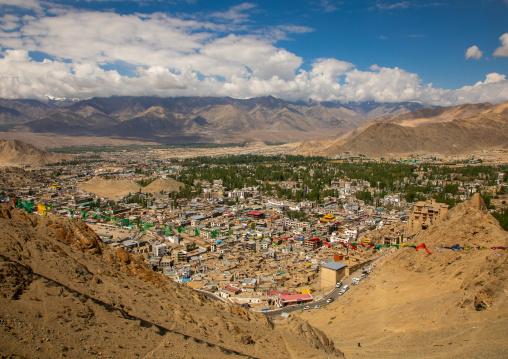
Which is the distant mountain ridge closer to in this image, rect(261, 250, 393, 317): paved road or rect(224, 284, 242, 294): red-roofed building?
rect(261, 250, 393, 317): paved road

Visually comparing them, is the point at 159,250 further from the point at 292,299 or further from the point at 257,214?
the point at 257,214

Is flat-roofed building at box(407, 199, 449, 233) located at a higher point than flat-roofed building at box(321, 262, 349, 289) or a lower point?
higher

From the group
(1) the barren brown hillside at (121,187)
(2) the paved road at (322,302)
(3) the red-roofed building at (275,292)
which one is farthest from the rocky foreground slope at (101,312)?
(1) the barren brown hillside at (121,187)

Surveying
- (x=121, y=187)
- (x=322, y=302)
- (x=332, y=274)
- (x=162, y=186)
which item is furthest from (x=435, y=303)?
(x=121, y=187)

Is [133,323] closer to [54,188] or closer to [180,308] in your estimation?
[180,308]

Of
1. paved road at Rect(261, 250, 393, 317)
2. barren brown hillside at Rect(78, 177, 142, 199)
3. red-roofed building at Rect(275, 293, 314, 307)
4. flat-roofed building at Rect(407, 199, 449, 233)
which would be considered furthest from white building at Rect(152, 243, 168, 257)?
barren brown hillside at Rect(78, 177, 142, 199)

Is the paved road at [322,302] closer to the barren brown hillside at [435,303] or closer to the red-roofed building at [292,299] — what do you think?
the red-roofed building at [292,299]
